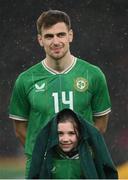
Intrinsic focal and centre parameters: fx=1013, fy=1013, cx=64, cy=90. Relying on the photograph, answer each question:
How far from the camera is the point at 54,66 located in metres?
5.83

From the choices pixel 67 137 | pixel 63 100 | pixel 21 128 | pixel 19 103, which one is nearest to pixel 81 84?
pixel 63 100

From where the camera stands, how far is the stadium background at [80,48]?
8.20 metres

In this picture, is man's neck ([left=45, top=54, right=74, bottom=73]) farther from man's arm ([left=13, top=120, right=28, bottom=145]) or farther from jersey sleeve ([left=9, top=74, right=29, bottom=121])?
man's arm ([left=13, top=120, right=28, bottom=145])

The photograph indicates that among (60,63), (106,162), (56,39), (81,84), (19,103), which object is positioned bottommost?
(106,162)

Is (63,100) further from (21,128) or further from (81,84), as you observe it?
(21,128)

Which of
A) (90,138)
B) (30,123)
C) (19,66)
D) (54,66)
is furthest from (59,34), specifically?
(19,66)

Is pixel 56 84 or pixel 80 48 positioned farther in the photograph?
pixel 80 48

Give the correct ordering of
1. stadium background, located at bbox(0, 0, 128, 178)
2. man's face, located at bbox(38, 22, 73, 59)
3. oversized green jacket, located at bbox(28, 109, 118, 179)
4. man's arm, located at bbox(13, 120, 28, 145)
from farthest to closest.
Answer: stadium background, located at bbox(0, 0, 128, 178), man's arm, located at bbox(13, 120, 28, 145), man's face, located at bbox(38, 22, 73, 59), oversized green jacket, located at bbox(28, 109, 118, 179)

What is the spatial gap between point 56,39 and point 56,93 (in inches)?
12.1

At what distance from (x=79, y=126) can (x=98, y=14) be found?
3274 millimetres

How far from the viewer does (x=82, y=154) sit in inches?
200

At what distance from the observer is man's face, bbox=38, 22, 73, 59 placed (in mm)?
5754

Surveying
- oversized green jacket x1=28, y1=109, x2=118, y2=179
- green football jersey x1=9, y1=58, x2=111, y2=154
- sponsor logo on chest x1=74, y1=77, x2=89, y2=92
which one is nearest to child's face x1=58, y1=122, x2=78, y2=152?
oversized green jacket x1=28, y1=109, x2=118, y2=179

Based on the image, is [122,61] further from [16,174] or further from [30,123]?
[30,123]
